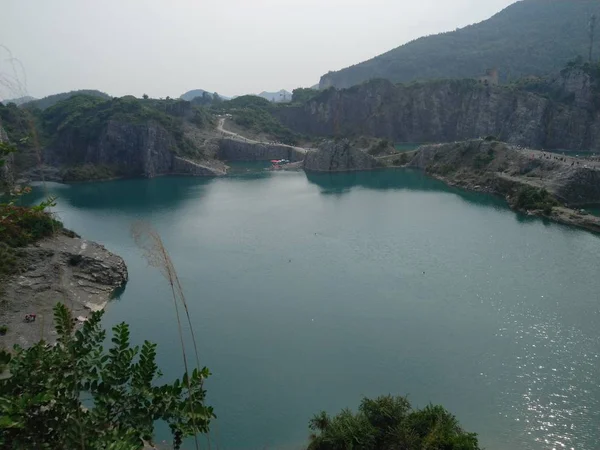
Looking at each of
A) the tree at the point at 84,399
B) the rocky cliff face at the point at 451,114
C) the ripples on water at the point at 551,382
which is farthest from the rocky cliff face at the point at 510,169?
the tree at the point at 84,399

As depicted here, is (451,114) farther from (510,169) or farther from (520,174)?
(520,174)

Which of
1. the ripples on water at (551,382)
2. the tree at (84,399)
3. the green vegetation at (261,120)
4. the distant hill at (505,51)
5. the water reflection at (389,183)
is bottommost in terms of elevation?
the ripples on water at (551,382)

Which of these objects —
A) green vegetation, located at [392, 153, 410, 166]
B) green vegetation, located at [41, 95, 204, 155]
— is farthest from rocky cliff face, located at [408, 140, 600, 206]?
green vegetation, located at [41, 95, 204, 155]

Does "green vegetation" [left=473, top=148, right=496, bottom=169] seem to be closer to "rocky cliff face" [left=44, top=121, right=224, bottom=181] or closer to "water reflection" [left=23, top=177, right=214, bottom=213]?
"water reflection" [left=23, top=177, right=214, bottom=213]

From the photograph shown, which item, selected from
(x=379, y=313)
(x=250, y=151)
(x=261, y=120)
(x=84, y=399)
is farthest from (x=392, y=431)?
(x=261, y=120)

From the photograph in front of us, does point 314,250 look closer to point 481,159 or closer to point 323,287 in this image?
point 323,287

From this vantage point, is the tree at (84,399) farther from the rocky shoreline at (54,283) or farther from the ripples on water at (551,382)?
the rocky shoreline at (54,283)
